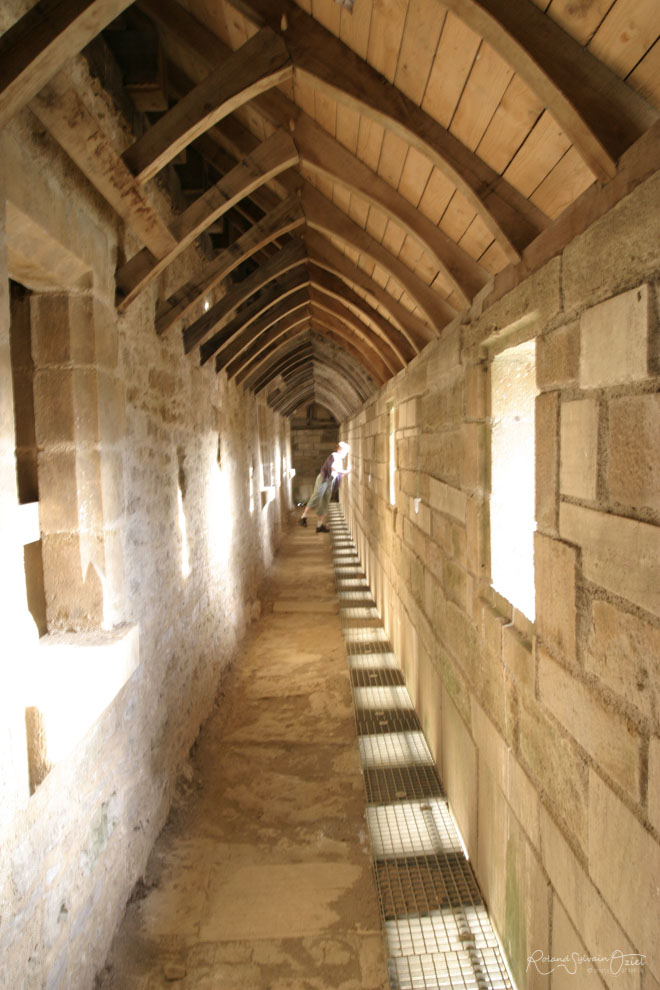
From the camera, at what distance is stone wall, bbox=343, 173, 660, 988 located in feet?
4.01

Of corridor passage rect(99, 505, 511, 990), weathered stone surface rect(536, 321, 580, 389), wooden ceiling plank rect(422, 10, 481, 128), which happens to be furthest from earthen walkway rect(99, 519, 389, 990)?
wooden ceiling plank rect(422, 10, 481, 128)

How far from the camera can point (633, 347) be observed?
126 cm

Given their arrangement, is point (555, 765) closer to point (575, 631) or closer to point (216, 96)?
point (575, 631)

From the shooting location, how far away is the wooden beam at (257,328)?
5336mm

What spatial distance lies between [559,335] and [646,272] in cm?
46

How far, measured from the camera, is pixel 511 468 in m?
2.50

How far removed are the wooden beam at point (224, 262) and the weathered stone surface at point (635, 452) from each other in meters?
2.60

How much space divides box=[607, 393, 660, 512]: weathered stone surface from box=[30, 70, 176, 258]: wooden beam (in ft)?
6.30

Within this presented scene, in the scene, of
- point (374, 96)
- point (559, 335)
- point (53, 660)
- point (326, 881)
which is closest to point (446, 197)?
point (374, 96)

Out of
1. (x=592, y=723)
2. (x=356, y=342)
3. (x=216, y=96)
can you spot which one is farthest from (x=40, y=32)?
(x=356, y=342)

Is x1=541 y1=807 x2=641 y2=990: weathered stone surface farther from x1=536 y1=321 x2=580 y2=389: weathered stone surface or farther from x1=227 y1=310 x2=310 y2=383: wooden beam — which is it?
x1=227 y1=310 x2=310 y2=383: wooden beam

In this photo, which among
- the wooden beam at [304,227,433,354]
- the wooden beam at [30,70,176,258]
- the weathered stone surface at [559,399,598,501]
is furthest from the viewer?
the wooden beam at [304,227,433,354]

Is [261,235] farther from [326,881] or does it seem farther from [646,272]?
[326,881]

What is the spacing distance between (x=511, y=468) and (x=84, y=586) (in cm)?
194
